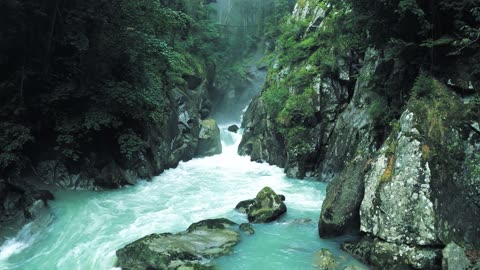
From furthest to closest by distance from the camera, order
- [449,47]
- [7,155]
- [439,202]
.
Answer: [7,155] < [449,47] < [439,202]

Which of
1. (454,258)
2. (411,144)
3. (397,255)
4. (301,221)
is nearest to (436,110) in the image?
(411,144)

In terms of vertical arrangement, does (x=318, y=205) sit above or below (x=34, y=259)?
above

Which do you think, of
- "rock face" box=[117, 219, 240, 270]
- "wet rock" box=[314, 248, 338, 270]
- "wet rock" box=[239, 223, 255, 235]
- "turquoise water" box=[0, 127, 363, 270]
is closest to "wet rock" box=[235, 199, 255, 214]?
"turquoise water" box=[0, 127, 363, 270]

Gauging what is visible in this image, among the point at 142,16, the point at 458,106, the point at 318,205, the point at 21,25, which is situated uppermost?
the point at 142,16

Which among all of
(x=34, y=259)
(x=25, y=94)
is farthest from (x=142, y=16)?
(x=34, y=259)

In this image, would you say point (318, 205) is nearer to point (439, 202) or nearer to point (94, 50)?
point (439, 202)

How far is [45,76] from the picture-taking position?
41.5 ft

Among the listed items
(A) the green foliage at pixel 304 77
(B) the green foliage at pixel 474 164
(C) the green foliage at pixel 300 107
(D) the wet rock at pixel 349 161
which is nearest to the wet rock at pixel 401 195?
(D) the wet rock at pixel 349 161

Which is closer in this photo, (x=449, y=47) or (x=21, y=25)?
(x=449, y=47)

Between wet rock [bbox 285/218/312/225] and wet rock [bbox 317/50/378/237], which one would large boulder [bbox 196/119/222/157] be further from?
wet rock [bbox 285/218/312/225]

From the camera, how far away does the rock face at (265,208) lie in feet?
36.3

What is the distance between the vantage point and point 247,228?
10.2m

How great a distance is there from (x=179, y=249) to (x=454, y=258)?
19.4ft

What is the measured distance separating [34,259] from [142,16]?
1013cm
